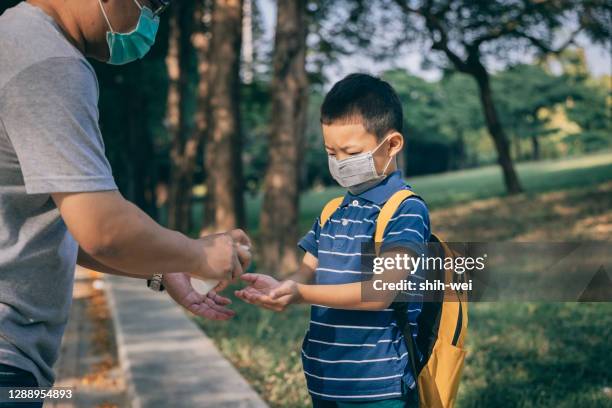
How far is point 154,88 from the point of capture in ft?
83.6

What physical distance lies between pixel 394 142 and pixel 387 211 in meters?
0.35

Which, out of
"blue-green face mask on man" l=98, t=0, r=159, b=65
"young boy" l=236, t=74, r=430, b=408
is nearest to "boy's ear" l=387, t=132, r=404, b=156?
"young boy" l=236, t=74, r=430, b=408

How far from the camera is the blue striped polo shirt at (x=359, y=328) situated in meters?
2.65

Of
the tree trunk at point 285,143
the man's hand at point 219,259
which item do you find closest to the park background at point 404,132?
the tree trunk at point 285,143

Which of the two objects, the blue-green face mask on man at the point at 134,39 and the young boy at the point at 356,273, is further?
the young boy at the point at 356,273

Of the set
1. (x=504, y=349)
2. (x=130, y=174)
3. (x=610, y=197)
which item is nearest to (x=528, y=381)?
(x=504, y=349)

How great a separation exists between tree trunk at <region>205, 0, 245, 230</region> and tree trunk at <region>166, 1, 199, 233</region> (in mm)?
4502

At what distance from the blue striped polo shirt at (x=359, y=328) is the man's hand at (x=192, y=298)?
0.41 meters

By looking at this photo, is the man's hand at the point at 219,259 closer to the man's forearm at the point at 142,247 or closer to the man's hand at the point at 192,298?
the man's forearm at the point at 142,247

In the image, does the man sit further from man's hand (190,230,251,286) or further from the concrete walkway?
the concrete walkway

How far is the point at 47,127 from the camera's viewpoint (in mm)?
1730

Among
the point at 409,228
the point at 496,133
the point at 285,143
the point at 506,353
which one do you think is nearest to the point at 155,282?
the point at 409,228

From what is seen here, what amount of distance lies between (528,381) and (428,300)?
8.78 feet

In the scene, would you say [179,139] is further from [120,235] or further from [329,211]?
[120,235]
